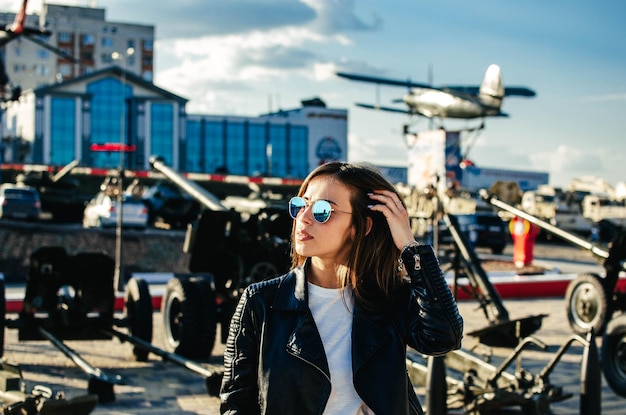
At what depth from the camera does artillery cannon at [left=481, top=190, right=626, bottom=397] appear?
7320mm

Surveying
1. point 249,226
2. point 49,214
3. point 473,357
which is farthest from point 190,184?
point 49,214

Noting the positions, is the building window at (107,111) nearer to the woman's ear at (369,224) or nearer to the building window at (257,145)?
the building window at (257,145)

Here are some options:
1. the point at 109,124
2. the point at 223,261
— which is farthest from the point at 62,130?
the point at 223,261

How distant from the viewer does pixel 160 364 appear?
8492 mm

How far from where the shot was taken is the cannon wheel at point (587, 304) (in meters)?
9.94

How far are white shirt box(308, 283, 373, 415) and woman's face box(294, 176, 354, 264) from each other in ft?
0.41

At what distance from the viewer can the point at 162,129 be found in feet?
210

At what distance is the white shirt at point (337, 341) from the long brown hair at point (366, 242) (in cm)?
6

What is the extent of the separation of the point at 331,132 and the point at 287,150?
427cm

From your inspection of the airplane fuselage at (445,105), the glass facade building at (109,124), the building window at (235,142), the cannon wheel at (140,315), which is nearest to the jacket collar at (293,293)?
the cannon wheel at (140,315)

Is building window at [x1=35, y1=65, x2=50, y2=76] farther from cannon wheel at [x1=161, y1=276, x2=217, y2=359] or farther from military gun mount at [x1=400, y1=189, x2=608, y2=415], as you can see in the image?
military gun mount at [x1=400, y1=189, x2=608, y2=415]

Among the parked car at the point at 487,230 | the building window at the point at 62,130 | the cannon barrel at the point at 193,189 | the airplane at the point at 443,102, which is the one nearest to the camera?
the cannon barrel at the point at 193,189

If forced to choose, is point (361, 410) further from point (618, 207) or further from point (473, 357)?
point (618, 207)

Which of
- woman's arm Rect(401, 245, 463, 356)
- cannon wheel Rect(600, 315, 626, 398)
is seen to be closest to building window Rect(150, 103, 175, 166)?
cannon wheel Rect(600, 315, 626, 398)
